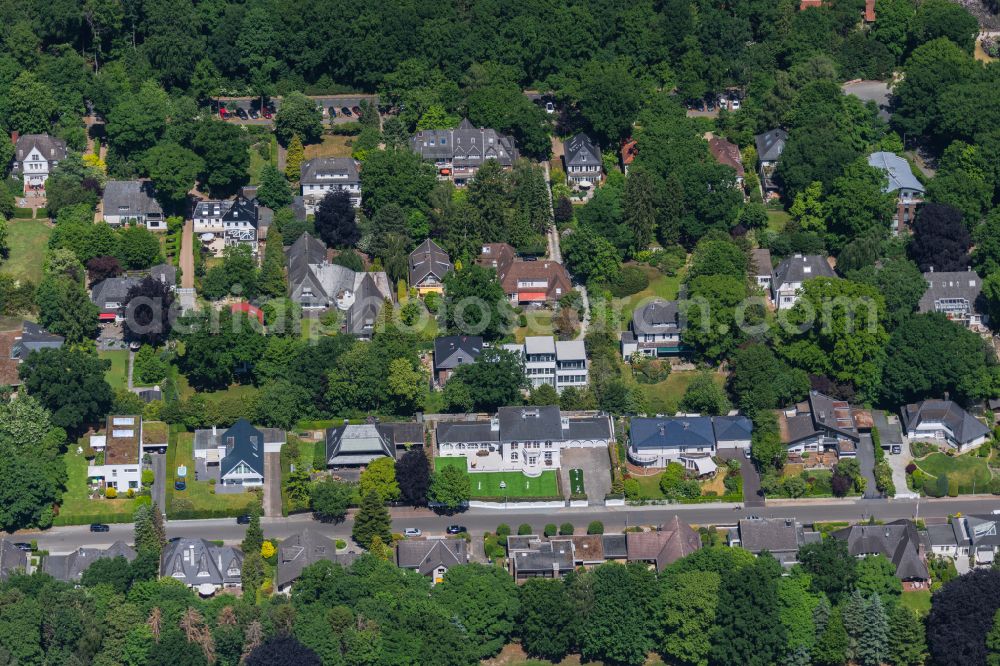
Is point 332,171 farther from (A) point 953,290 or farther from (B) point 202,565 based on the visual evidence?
(A) point 953,290

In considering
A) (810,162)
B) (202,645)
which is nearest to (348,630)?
(202,645)

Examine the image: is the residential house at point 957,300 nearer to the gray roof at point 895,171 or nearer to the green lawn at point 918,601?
the gray roof at point 895,171

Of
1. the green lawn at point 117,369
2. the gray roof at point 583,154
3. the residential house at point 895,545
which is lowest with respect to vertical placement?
the residential house at point 895,545

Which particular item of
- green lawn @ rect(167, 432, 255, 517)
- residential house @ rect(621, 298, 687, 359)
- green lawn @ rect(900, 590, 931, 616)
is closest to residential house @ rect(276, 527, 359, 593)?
green lawn @ rect(167, 432, 255, 517)

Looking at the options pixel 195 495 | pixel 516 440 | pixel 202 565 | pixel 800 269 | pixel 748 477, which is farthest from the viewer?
pixel 800 269

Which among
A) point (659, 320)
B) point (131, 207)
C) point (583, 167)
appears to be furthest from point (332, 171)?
point (659, 320)

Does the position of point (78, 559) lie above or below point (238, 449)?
below

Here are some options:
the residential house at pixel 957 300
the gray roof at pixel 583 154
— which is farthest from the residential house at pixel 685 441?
the gray roof at pixel 583 154
